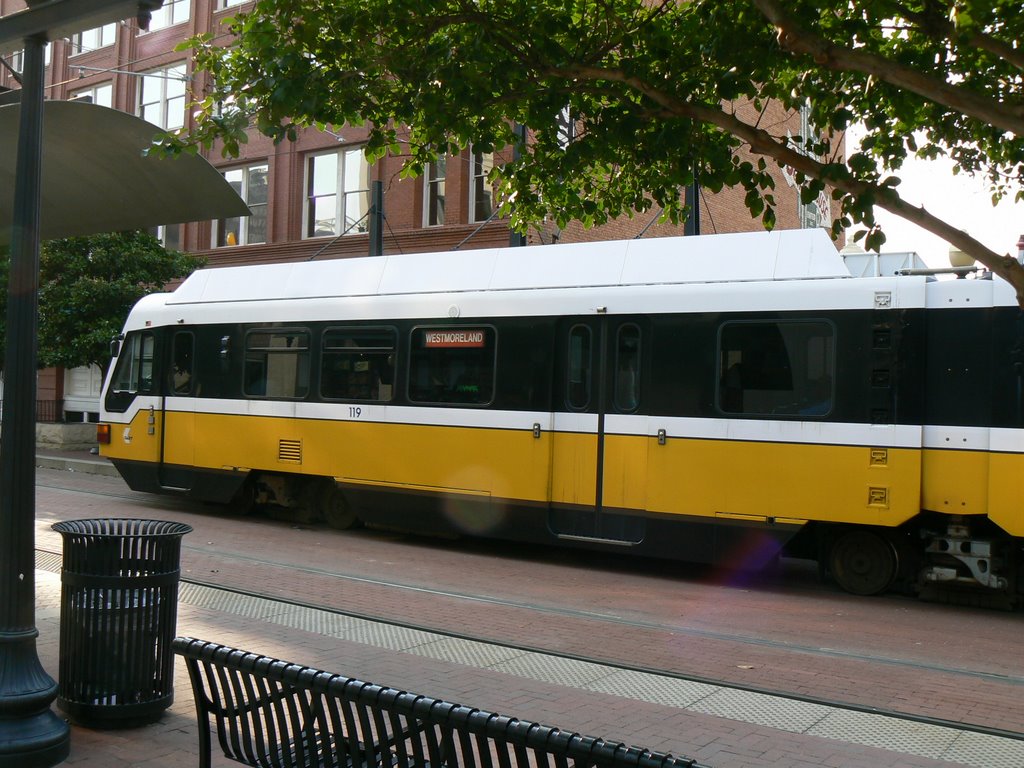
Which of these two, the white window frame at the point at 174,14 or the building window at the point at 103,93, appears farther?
the building window at the point at 103,93

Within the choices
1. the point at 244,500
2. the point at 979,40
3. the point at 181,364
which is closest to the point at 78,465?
the point at 181,364

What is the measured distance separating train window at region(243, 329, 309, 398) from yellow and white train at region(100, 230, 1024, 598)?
0.12 feet

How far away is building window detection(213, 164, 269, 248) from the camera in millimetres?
26750

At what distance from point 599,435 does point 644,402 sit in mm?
642

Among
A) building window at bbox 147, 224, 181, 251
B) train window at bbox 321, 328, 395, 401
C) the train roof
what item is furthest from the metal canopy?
building window at bbox 147, 224, 181, 251

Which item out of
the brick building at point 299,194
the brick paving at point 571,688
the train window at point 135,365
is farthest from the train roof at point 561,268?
the brick building at point 299,194

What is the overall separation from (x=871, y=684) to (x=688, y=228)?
53.8 feet

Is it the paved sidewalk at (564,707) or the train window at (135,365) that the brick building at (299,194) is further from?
the paved sidewalk at (564,707)

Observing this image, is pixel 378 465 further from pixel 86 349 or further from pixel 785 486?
pixel 86 349

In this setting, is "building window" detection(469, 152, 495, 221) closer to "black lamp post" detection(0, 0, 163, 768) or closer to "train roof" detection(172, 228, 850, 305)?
"train roof" detection(172, 228, 850, 305)

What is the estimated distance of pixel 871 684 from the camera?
7.08 metres

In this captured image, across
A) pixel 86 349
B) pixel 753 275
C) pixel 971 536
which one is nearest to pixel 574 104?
pixel 753 275

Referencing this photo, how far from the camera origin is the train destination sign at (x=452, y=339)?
1211 cm

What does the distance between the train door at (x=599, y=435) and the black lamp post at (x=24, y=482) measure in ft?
22.7
